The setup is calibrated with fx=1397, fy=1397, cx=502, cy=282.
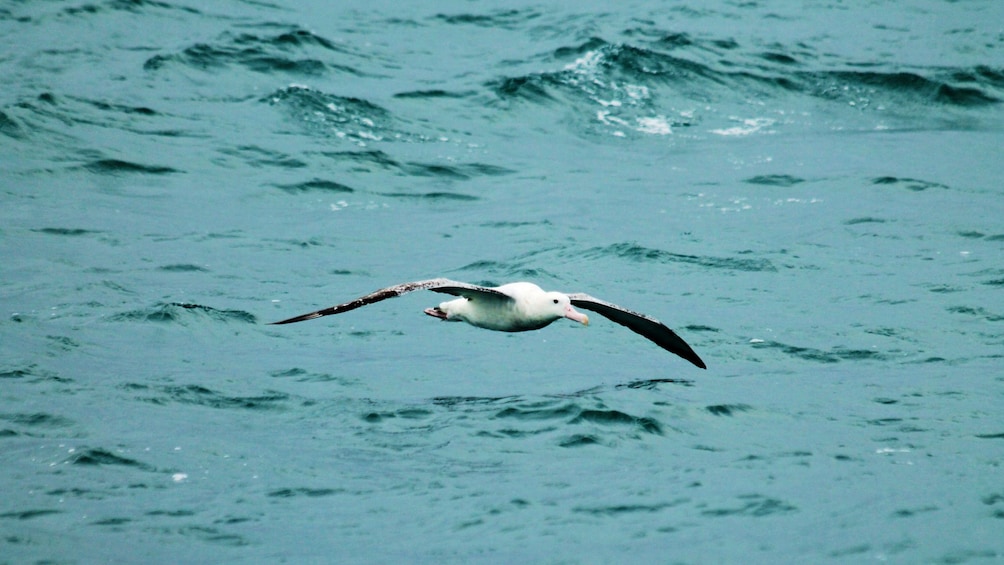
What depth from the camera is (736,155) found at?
24.5m

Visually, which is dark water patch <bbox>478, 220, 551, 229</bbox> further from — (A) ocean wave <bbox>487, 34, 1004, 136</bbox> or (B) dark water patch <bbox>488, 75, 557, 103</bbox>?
(B) dark water patch <bbox>488, 75, 557, 103</bbox>

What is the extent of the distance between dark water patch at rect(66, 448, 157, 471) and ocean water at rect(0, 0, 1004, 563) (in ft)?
0.29

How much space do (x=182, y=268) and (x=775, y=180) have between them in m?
10.1

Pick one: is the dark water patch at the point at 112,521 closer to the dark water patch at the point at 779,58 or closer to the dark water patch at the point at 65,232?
the dark water patch at the point at 65,232

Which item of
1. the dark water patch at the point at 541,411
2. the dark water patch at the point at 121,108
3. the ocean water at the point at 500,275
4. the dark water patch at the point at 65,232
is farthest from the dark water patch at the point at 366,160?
the dark water patch at the point at 541,411

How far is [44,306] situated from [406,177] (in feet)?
24.2

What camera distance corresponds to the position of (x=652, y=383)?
1538cm

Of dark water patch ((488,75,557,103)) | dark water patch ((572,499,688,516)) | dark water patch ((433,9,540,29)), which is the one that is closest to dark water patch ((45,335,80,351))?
dark water patch ((572,499,688,516))

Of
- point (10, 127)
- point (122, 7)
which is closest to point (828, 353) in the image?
point (10, 127)

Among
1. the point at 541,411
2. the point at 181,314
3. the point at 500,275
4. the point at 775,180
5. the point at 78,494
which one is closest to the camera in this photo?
the point at 78,494

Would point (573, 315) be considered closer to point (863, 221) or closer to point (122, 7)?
point (863, 221)

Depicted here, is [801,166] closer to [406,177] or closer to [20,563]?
[406,177]

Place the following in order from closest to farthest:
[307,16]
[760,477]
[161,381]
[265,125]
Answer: [760,477]
[161,381]
[265,125]
[307,16]

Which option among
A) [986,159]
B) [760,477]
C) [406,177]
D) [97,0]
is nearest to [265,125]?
[406,177]
